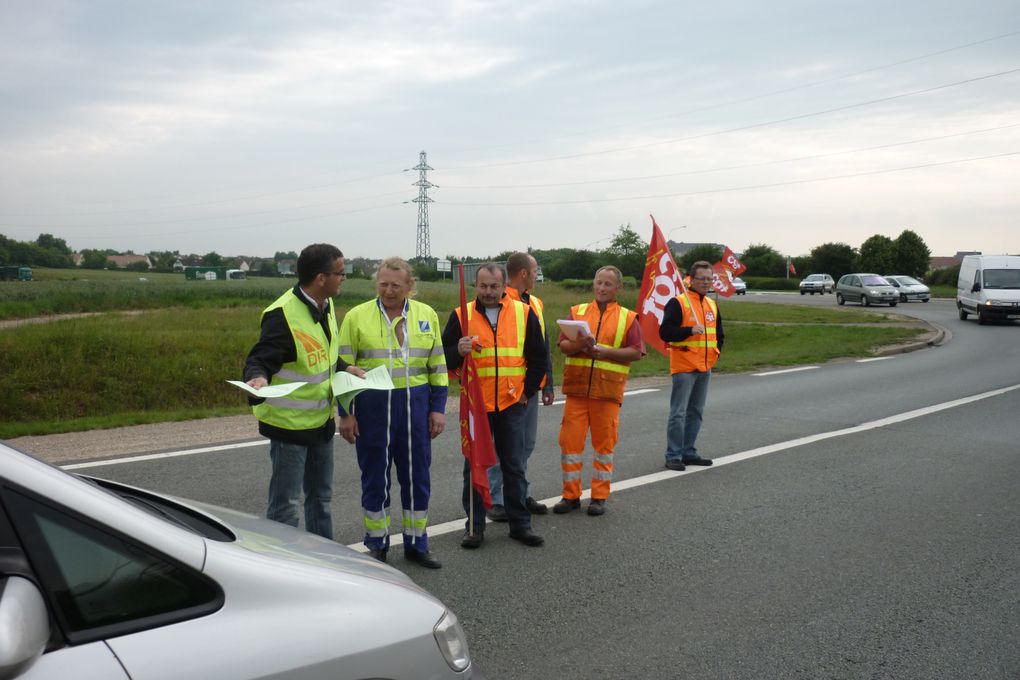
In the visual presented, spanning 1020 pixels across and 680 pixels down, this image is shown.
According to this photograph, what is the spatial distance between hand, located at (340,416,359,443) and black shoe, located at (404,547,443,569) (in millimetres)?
915

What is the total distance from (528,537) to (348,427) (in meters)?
1.65

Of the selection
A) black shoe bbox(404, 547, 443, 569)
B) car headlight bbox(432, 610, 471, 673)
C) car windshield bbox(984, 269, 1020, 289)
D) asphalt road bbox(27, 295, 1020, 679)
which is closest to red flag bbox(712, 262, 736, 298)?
asphalt road bbox(27, 295, 1020, 679)

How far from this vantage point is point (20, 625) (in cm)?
187

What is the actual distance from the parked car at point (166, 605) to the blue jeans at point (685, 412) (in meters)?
5.89

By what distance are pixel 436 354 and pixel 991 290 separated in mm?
29900

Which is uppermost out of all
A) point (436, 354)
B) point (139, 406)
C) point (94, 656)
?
point (436, 354)

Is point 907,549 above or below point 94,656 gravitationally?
below

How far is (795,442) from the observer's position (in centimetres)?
953

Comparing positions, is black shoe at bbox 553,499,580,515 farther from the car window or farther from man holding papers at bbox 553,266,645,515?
the car window

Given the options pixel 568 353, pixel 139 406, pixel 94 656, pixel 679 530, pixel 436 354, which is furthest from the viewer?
pixel 139 406

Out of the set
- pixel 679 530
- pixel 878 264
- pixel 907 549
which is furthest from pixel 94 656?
pixel 878 264

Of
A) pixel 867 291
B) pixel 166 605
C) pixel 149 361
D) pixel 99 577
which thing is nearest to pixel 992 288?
pixel 867 291

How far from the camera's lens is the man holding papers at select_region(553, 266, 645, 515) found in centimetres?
662

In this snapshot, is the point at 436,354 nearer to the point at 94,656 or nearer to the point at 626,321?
the point at 626,321
